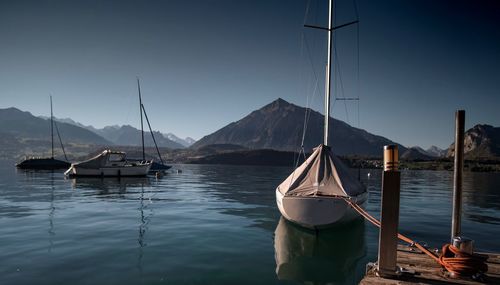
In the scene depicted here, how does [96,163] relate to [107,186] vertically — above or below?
above

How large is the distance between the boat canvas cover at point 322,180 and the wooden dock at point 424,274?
6753mm

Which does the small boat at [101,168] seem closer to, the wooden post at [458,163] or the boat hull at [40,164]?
the boat hull at [40,164]

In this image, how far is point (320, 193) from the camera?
48.0 feet

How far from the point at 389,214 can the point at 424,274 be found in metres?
1.67

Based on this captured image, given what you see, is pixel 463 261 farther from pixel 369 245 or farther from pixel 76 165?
pixel 76 165

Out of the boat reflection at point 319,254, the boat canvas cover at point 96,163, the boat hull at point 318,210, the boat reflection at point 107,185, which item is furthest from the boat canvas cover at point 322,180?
the boat canvas cover at point 96,163

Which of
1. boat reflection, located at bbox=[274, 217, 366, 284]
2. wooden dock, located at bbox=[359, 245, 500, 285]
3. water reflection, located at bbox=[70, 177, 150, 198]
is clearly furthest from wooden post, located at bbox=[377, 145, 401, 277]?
water reflection, located at bbox=[70, 177, 150, 198]

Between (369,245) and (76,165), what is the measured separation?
2240 inches

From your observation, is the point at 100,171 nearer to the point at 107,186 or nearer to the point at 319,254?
the point at 107,186

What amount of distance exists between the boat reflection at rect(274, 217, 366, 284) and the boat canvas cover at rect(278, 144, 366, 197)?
2.08 m

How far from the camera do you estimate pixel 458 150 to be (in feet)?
25.7

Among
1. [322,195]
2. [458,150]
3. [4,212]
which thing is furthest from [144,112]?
[458,150]

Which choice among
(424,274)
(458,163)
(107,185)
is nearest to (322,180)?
(458,163)

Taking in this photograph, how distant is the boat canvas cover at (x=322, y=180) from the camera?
48.9 feet
